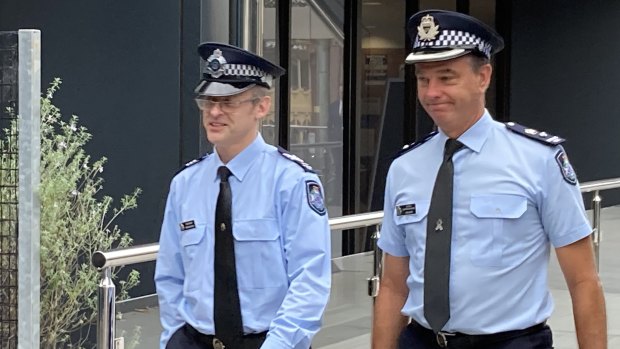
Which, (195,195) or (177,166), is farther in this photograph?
(177,166)

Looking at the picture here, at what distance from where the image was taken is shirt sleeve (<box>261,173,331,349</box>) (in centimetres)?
292

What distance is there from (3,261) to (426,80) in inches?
97.0

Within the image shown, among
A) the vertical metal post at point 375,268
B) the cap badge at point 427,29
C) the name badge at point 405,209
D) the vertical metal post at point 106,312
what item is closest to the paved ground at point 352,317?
the vertical metal post at point 375,268

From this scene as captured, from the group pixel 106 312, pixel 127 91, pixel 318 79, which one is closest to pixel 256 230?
pixel 106 312

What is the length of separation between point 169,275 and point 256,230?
0.34 meters

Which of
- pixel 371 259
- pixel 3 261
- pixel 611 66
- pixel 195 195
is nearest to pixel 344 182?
pixel 611 66

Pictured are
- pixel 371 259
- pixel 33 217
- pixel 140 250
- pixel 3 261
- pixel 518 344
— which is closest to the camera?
pixel 518 344

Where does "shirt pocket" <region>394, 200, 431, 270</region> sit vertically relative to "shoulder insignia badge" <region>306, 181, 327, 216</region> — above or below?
below

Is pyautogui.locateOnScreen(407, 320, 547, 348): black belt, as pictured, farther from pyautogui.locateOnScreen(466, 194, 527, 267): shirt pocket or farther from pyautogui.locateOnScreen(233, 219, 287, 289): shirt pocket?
pyautogui.locateOnScreen(233, 219, 287, 289): shirt pocket

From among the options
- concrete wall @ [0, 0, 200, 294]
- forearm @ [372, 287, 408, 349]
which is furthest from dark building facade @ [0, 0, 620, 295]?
forearm @ [372, 287, 408, 349]

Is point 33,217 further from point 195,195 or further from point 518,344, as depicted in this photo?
point 518,344

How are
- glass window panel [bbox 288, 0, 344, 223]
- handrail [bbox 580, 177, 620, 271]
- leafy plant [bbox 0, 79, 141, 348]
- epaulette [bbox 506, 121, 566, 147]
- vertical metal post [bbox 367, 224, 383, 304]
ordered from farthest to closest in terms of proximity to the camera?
glass window panel [bbox 288, 0, 344, 223] < handrail [bbox 580, 177, 620, 271] < vertical metal post [bbox 367, 224, 383, 304] < leafy plant [bbox 0, 79, 141, 348] < epaulette [bbox 506, 121, 566, 147]

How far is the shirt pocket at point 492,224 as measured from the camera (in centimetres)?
285

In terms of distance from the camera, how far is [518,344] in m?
2.87
